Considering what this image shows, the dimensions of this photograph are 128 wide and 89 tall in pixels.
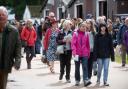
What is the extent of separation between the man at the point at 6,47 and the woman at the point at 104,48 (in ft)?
17.9

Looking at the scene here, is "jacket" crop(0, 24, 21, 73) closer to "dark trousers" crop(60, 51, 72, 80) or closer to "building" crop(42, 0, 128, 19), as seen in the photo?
"dark trousers" crop(60, 51, 72, 80)

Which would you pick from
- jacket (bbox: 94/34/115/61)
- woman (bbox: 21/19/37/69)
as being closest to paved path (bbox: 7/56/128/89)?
woman (bbox: 21/19/37/69)

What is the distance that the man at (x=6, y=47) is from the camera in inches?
421

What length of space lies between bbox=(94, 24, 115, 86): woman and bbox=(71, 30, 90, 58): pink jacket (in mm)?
344

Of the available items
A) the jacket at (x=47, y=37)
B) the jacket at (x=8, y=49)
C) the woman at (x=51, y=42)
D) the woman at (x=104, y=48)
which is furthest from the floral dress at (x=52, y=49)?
the jacket at (x=8, y=49)

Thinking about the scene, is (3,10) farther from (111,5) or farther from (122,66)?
(111,5)

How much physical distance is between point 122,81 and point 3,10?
7097 mm

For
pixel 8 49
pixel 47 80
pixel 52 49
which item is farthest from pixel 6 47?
pixel 52 49

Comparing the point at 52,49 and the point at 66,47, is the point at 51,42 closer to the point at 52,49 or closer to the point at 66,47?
the point at 52,49

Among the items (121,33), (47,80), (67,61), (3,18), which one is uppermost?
(3,18)

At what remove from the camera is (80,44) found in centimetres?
1579

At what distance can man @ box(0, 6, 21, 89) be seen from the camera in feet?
35.1

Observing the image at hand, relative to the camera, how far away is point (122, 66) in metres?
21.8

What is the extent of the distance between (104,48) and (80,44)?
711mm
